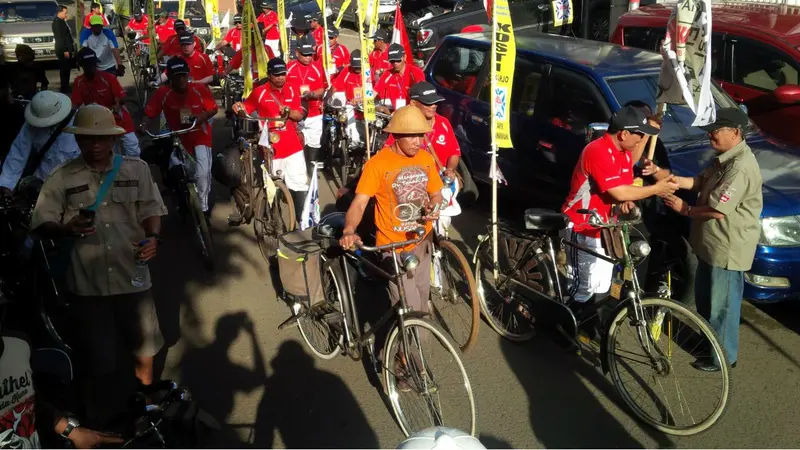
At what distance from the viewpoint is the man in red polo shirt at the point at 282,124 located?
24.0 ft

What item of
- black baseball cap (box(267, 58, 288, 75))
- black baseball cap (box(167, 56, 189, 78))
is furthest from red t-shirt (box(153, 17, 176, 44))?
black baseball cap (box(267, 58, 288, 75))

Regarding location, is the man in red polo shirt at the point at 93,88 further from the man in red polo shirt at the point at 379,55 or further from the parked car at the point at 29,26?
the parked car at the point at 29,26

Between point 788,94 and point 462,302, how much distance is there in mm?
4317

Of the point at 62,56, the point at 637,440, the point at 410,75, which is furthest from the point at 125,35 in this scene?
the point at 637,440

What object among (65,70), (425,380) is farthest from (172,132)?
(65,70)

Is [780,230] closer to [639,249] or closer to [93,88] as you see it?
[639,249]

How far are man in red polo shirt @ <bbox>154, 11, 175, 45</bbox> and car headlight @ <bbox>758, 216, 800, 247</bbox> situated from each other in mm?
15019

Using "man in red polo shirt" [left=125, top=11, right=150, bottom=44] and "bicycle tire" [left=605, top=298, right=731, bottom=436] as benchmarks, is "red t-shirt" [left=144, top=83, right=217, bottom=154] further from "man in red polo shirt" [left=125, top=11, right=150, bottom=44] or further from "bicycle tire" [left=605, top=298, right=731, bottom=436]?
"man in red polo shirt" [left=125, top=11, right=150, bottom=44]

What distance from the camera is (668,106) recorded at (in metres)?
6.88

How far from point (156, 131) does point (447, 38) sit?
385 centimetres

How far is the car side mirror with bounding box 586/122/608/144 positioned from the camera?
20.5 ft

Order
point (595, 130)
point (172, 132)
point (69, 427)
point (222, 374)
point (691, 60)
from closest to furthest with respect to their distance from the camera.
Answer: point (69, 427), point (222, 374), point (691, 60), point (595, 130), point (172, 132)

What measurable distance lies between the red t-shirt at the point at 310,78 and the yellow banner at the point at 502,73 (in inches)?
145

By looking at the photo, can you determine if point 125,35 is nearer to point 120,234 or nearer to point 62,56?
point 62,56
